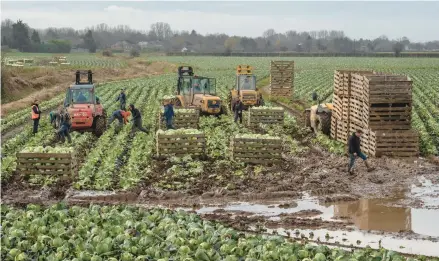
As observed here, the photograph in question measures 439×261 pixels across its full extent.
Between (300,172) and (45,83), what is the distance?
36.1 m

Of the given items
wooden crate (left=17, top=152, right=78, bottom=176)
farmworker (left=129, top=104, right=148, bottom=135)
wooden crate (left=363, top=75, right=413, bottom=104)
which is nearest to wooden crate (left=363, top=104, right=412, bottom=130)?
wooden crate (left=363, top=75, right=413, bottom=104)

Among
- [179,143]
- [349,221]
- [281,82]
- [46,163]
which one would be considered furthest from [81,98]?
[281,82]

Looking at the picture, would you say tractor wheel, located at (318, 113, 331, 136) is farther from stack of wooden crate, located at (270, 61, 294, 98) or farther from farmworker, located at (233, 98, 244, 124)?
stack of wooden crate, located at (270, 61, 294, 98)

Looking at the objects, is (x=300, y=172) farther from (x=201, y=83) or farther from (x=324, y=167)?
(x=201, y=83)

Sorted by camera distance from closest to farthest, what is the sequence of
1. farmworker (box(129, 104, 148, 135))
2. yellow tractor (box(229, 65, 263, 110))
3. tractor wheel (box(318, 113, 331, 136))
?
farmworker (box(129, 104, 148, 135)), tractor wheel (box(318, 113, 331, 136)), yellow tractor (box(229, 65, 263, 110))

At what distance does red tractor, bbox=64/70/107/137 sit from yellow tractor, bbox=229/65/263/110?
8.16 m

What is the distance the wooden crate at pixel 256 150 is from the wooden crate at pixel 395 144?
313cm

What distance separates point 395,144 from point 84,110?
10.6 metres

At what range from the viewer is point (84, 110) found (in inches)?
887

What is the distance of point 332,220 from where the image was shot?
43.4ft

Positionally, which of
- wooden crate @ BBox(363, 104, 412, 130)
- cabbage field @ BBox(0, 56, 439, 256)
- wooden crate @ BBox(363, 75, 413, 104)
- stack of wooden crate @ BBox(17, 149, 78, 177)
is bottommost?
cabbage field @ BBox(0, 56, 439, 256)

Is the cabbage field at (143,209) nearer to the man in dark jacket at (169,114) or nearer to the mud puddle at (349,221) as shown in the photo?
the man in dark jacket at (169,114)

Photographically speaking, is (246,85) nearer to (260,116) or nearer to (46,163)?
(260,116)

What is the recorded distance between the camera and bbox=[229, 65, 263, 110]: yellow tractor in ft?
97.1
